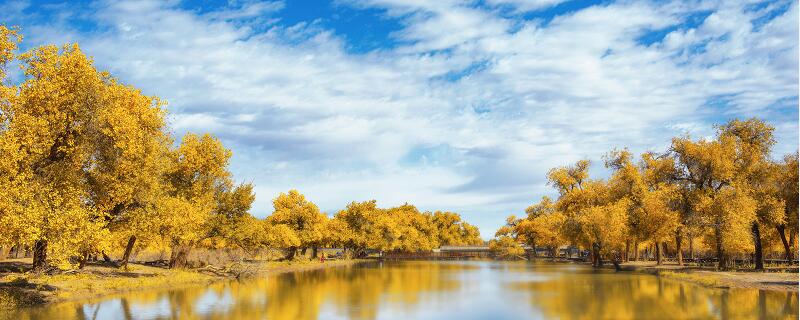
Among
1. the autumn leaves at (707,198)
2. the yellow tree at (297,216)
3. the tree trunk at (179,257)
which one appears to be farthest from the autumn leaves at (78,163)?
the autumn leaves at (707,198)

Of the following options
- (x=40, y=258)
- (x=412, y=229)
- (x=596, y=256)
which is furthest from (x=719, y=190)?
(x=412, y=229)

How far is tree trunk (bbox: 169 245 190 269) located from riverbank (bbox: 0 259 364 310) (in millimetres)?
2186

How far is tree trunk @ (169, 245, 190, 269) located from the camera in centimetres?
6155

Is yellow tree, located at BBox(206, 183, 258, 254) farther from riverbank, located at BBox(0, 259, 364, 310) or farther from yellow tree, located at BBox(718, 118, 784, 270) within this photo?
yellow tree, located at BBox(718, 118, 784, 270)

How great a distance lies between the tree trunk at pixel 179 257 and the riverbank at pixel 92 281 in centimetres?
219

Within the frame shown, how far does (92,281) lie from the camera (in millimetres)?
43219

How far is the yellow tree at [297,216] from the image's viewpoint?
316 feet

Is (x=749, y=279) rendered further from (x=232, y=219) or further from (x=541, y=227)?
(x=541, y=227)

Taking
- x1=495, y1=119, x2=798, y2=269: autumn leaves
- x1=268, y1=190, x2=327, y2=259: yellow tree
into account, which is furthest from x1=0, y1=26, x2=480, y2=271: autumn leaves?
x1=495, y1=119, x2=798, y2=269: autumn leaves

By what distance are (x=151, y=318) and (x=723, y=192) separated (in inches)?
2053

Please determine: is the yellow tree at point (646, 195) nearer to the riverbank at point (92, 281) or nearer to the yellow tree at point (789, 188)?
the yellow tree at point (789, 188)

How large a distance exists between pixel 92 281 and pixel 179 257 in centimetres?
1906

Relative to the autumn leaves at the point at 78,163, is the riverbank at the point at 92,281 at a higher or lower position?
lower

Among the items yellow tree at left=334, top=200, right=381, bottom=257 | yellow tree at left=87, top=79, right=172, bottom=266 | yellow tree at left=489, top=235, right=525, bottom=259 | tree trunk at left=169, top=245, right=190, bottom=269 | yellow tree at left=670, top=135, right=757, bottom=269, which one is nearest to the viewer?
yellow tree at left=87, top=79, right=172, bottom=266
